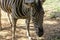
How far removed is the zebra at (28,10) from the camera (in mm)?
3070

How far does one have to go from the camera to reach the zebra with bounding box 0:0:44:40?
3.07 m

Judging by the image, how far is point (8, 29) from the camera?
5129mm

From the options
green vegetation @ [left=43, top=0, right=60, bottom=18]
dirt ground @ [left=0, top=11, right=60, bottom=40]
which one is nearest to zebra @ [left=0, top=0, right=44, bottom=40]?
dirt ground @ [left=0, top=11, right=60, bottom=40]

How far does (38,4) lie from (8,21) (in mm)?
2570

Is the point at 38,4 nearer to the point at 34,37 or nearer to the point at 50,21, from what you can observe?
the point at 34,37

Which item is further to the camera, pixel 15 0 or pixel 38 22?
pixel 15 0

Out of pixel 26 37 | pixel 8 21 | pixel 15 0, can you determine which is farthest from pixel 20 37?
pixel 15 0

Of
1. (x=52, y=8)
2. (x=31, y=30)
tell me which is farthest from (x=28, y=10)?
(x=52, y=8)

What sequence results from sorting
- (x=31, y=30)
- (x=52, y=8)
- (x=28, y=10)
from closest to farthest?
(x=28, y=10) → (x=31, y=30) → (x=52, y=8)

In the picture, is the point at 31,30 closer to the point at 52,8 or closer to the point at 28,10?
the point at 52,8

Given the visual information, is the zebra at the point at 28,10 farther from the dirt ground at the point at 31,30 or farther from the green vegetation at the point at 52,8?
the green vegetation at the point at 52,8

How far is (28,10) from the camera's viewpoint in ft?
11.3

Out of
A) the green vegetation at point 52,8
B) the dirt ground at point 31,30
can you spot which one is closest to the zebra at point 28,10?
the dirt ground at point 31,30

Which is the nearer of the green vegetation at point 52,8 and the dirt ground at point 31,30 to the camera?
the dirt ground at point 31,30
